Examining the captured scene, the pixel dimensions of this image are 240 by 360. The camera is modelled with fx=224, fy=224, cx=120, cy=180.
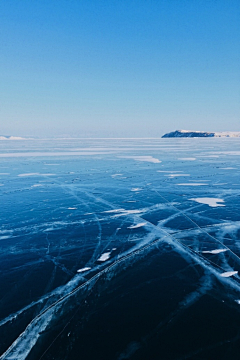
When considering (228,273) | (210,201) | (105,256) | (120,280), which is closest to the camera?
(120,280)

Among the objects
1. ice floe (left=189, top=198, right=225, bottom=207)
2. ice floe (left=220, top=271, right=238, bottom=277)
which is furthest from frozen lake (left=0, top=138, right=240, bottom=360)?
ice floe (left=189, top=198, right=225, bottom=207)

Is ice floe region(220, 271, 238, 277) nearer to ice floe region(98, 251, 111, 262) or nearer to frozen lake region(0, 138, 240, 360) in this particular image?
frozen lake region(0, 138, 240, 360)

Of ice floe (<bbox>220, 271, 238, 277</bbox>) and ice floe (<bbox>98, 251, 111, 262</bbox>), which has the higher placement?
ice floe (<bbox>220, 271, 238, 277</bbox>)

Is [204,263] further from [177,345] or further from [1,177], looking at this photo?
[1,177]

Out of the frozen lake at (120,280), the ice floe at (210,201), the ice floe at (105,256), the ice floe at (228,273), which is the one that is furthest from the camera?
the ice floe at (210,201)

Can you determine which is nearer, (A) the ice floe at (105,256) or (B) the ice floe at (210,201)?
(A) the ice floe at (105,256)

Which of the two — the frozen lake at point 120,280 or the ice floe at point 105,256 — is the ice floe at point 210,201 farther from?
the ice floe at point 105,256

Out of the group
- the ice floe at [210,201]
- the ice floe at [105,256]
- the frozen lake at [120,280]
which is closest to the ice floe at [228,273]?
the frozen lake at [120,280]

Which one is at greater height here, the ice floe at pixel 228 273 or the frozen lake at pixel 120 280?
the ice floe at pixel 228 273

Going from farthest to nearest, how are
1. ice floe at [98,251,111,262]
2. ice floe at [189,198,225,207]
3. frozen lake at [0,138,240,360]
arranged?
ice floe at [189,198,225,207], ice floe at [98,251,111,262], frozen lake at [0,138,240,360]

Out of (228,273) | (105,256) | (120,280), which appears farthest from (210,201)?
(120,280)

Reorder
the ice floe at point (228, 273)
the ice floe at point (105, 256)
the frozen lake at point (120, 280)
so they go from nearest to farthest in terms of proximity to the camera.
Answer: the frozen lake at point (120, 280) → the ice floe at point (228, 273) → the ice floe at point (105, 256)

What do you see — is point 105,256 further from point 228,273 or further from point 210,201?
point 210,201

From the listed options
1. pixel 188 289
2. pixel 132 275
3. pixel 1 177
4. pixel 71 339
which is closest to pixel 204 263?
pixel 188 289
